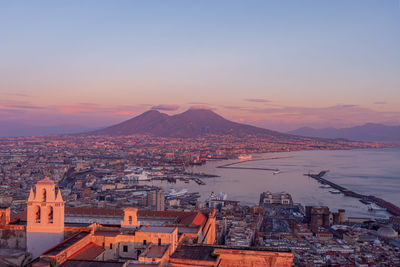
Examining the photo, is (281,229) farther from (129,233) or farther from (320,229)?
(129,233)

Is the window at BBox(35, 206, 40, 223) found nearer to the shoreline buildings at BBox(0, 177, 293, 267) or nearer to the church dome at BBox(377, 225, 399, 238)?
the shoreline buildings at BBox(0, 177, 293, 267)

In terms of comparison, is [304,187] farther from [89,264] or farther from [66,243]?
[89,264]

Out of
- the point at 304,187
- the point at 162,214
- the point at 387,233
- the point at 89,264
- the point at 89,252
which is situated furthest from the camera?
the point at 304,187

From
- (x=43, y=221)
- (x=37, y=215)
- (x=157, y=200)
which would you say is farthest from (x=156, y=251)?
(x=157, y=200)

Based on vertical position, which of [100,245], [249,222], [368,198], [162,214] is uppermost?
[100,245]

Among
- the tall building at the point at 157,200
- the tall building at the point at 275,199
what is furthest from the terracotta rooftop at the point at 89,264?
the tall building at the point at 275,199

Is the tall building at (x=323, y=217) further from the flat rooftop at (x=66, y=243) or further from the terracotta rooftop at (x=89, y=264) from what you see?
the terracotta rooftop at (x=89, y=264)

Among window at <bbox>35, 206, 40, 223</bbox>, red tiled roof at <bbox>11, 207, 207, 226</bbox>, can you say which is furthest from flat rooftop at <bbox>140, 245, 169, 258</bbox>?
red tiled roof at <bbox>11, 207, 207, 226</bbox>

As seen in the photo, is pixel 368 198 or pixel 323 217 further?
pixel 368 198
